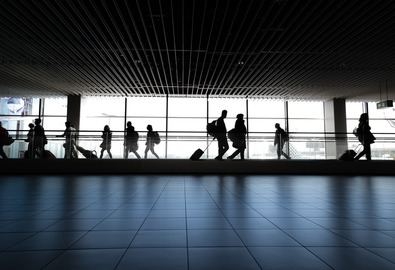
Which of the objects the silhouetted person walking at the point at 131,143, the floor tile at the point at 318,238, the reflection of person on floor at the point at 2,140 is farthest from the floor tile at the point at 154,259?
the reflection of person on floor at the point at 2,140

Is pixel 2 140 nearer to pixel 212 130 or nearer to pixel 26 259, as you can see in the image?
pixel 212 130

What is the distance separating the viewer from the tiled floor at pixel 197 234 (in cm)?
211

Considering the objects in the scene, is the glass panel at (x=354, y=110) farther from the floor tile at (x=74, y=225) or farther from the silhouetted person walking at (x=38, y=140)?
the floor tile at (x=74, y=225)

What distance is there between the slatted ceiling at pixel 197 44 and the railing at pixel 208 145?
2.81m

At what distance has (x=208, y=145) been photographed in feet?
40.4

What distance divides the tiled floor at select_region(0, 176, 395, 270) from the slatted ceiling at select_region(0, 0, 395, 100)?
→ 5.09 meters

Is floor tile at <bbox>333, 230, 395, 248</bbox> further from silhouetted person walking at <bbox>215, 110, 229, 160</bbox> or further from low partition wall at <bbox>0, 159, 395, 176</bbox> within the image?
silhouetted person walking at <bbox>215, 110, 229, 160</bbox>

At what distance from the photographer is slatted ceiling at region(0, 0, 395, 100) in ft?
Result: 25.0

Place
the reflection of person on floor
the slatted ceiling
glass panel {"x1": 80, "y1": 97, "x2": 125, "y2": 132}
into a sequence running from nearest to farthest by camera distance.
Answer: the slatted ceiling
the reflection of person on floor
glass panel {"x1": 80, "y1": 97, "x2": 125, "y2": 132}

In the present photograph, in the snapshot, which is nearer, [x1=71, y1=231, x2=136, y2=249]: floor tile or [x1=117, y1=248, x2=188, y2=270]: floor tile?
[x1=117, y1=248, x2=188, y2=270]: floor tile

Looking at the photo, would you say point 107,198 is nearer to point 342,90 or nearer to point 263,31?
point 263,31

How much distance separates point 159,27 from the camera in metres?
8.93

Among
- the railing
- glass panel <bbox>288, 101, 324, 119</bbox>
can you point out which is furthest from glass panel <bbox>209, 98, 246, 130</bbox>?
the railing

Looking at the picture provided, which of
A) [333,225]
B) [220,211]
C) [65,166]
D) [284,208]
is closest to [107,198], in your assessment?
[220,211]
